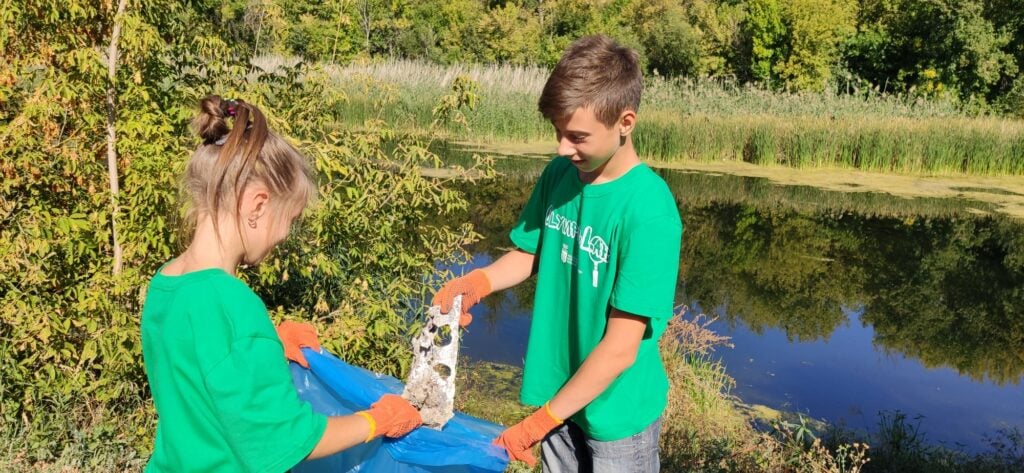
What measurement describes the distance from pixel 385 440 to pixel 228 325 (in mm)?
671

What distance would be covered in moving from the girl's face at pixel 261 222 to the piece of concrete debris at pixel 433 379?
1.95 ft

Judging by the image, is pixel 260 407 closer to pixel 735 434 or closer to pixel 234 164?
pixel 234 164

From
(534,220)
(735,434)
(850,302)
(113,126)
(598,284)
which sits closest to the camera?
(598,284)

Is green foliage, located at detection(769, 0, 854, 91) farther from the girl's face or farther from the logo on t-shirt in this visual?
the girl's face

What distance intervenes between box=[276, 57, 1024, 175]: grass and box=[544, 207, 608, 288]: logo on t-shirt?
10470 millimetres

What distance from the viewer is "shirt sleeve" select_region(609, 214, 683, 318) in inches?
72.5

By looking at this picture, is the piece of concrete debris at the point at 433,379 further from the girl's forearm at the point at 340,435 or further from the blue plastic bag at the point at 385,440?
the girl's forearm at the point at 340,435

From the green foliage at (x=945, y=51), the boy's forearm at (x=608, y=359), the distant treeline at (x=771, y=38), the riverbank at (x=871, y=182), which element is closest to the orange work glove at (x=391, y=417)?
the boy's forearm at (x=608, y=359)

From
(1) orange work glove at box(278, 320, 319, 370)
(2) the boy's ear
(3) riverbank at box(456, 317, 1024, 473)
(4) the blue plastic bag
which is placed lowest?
(3) riverbank at box(456, 317, 1024, 473)

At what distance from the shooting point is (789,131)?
46.1 feet

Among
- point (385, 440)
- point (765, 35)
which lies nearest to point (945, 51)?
point (765, 35)

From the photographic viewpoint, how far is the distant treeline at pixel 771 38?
68.4 feet

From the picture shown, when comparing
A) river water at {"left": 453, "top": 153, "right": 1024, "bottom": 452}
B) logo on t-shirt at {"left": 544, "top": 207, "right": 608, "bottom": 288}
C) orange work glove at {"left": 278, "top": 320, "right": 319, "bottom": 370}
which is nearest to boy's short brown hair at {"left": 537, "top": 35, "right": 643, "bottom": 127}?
logo on t-shirt at {"left": 544, "top": 207, "right": 608, "bottom": 288}

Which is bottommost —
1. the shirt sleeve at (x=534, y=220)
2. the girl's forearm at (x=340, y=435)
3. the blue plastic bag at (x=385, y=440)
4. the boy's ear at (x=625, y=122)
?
the blue plastic bag at (x=385, y=440)
